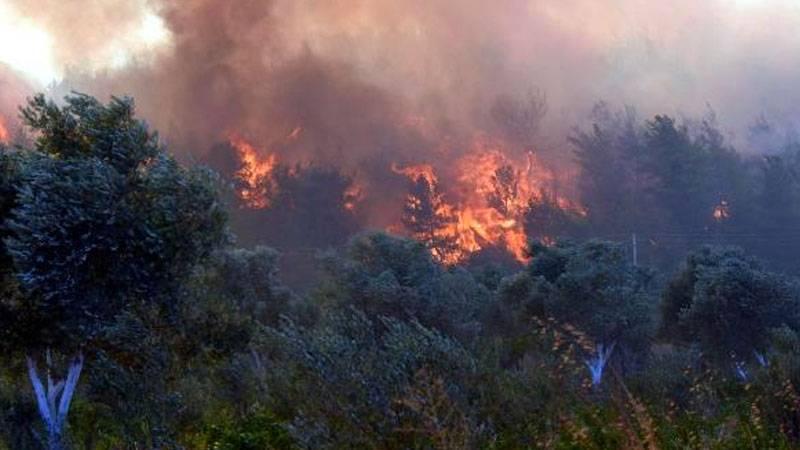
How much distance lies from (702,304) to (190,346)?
3047 centimetres

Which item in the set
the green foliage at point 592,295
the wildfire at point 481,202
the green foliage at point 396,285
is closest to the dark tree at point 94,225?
the green foliage at point 396,285

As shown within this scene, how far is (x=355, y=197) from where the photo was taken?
111688 millimetres

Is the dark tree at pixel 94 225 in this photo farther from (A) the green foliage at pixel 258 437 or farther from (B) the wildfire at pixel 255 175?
(B) the wildfire at pixel 255 175

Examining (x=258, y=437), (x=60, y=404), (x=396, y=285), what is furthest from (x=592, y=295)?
(x=60, y=404)

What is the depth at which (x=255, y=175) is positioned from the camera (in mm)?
108875

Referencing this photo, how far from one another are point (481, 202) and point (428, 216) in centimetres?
1403

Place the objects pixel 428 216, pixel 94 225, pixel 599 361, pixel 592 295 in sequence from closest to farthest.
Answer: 1. pixel 94 225
2. pixel 599 361
3. pixel 592 295
4. pixel 428 216

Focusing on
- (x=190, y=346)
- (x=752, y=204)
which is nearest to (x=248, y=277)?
(x=190, y=346)

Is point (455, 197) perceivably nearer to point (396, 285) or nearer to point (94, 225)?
point (396, 285)

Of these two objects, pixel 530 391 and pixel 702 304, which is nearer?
pixel 530 391

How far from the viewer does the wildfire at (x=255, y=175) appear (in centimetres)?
10400

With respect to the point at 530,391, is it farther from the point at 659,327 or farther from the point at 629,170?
the point at 629,170

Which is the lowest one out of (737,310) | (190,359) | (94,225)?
(94,225)

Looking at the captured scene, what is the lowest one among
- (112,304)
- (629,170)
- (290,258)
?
(112,304)
